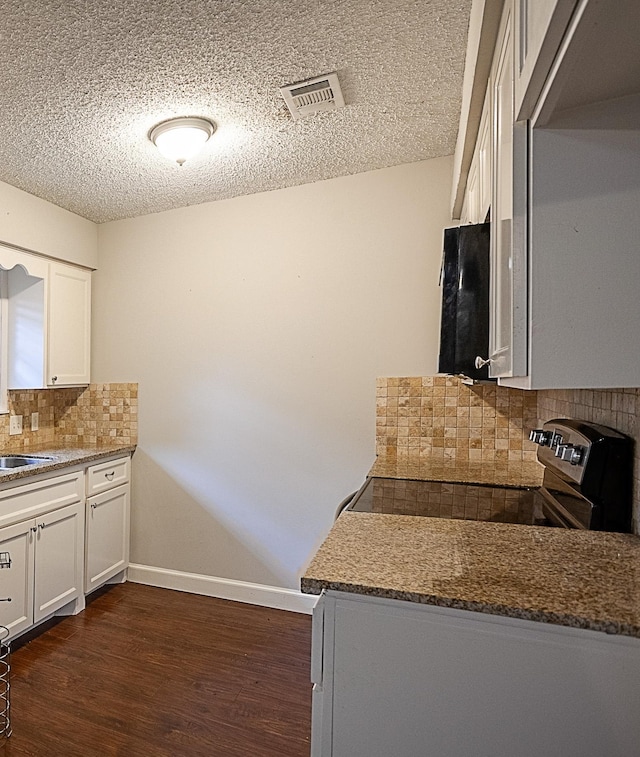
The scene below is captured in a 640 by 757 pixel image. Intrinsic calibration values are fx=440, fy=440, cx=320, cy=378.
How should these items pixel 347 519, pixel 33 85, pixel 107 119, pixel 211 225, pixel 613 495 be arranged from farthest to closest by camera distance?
pixel 211 225
pixel 107 119
pixel 33 85
pixel 347 519
pixel 613 495

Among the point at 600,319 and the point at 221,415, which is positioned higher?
the point at 600,319

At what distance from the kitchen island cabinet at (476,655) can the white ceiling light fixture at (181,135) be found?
6.08 feet

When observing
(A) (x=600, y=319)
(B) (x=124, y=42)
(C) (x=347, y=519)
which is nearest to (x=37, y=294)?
(B) (x=124, y=42)

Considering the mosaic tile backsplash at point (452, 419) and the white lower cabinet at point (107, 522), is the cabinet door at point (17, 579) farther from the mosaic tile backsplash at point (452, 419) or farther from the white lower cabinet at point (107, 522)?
the mosaic tile backsplash at point (452, 419)

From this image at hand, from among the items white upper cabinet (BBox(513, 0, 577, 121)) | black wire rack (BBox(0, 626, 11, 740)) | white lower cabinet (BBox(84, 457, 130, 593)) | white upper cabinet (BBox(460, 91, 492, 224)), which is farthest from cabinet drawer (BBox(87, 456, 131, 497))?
white upper cabinet (BBox(513, 0, 577, 121))

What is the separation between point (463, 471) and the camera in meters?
2.05

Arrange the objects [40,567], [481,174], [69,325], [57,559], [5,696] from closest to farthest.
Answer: [481,174] < [5,696] < [40,567] < [57,559] < [69,325]

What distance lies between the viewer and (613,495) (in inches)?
46.6

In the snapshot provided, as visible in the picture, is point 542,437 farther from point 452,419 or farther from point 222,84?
point 222,84

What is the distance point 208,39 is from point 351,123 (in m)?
0.74

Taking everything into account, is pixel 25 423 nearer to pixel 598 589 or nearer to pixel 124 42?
pixel 124 42

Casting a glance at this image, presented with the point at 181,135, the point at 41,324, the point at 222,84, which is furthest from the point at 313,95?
the point at 41,324

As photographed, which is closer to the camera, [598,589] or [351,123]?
[598,589]

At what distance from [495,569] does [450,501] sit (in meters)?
0.59
